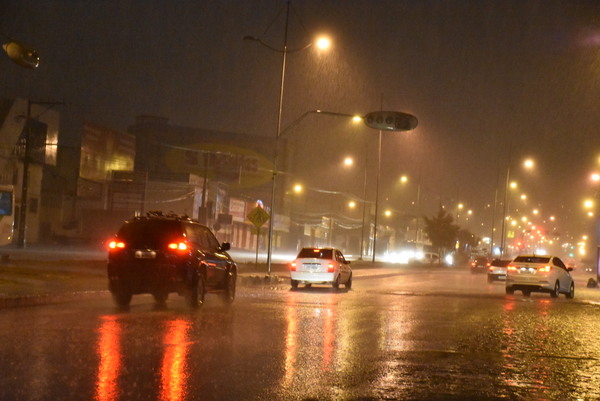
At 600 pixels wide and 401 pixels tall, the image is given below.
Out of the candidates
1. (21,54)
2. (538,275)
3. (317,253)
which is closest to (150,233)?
(21,54)

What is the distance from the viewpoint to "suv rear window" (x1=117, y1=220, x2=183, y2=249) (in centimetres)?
1733

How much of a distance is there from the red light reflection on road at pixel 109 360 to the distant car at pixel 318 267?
1470 centimetres

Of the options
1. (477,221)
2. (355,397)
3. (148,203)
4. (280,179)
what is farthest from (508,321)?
(477,221)

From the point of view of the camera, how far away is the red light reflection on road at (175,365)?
7859 mm

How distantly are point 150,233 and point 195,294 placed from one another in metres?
1.63

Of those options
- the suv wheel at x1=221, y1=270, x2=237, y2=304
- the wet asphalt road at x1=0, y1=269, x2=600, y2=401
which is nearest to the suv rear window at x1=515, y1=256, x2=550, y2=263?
the wet asphalt road at x1=0, y1=269, x2=600, y2=401

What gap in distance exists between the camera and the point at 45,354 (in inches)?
395

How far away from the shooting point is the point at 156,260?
17.2 metres

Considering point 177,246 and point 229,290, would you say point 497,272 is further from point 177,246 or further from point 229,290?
point 177,246

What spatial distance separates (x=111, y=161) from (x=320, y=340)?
62.7m

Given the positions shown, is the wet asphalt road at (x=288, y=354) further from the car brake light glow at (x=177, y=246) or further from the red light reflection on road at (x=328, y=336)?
the car brake light glow at (x=177, y=246)

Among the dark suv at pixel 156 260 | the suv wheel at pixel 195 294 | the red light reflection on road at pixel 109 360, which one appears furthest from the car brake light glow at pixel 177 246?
the red light reflection on road at pixel 109 360

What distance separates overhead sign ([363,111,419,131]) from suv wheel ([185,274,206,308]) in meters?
12.4

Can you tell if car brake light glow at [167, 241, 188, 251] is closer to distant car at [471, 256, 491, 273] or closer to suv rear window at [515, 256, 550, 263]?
suv rear window at [515, 256, 550, 263]
